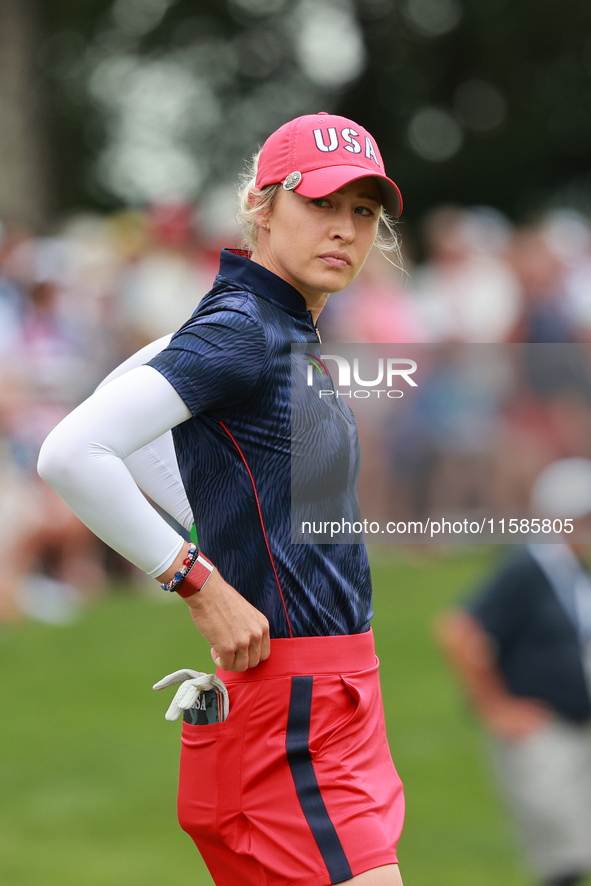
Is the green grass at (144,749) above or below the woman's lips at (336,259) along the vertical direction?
below

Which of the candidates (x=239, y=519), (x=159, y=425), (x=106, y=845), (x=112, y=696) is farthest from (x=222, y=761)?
(x=112, y=696)

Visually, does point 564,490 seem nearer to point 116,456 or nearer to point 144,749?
point 116,456

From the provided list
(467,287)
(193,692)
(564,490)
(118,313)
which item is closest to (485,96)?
(467,287)

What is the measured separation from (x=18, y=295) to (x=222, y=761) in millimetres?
6752

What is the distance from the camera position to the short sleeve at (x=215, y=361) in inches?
81.4

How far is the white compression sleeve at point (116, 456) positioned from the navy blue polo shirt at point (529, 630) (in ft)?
7.28

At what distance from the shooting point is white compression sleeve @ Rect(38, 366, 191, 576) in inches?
79.6

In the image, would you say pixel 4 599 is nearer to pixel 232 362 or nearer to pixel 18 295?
pixel 18 295

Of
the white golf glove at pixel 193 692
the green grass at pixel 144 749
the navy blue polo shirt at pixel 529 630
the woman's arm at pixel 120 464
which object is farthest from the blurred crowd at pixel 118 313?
the woman's arm at pixel 120 464

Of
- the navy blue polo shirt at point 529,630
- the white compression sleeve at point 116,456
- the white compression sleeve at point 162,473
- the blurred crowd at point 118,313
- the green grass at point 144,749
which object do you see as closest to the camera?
the white compression sleeve at point 116,456

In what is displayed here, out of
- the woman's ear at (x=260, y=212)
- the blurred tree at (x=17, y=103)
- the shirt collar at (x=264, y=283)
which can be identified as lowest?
the shirt collar at (x=264, y=283)

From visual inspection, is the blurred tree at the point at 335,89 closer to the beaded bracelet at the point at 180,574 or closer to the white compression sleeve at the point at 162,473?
the white compression sleeve at the point at 162,473

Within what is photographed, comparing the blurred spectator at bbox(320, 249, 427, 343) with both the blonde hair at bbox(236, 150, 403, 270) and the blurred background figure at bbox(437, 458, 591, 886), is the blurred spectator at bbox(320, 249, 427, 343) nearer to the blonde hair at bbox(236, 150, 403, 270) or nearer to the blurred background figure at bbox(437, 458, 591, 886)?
the blurred background figure at bbox(437, 458, 591, 886)

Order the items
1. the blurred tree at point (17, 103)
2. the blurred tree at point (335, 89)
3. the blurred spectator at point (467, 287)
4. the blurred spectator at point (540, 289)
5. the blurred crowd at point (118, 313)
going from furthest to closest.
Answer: the blurred tree at point (335, 89), the blurred tree at point (17, 103), the blurred spectator at point (467, 287), the blurred crowd at point (118, 313), the blurred spectator at point (540, 289)
